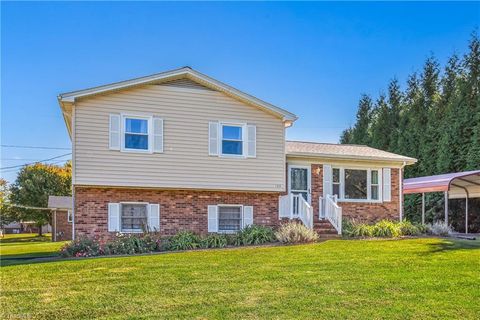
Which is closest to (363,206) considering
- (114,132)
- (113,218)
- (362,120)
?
(113,218)

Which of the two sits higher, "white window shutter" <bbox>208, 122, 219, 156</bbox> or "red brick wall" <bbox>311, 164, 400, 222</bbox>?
"white window shutter" <bbox>208, 122, 219, 156</bbox>

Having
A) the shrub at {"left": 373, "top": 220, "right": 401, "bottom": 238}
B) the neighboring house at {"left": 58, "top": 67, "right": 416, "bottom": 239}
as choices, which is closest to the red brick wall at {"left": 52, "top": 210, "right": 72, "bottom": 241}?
the neighboring house at {"left": 58, "top": 67, "right": 416, "bottom": 239}

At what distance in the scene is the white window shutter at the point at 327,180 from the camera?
55.6 ft

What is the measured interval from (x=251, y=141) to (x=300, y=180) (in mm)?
2815

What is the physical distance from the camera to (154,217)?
14555 mm

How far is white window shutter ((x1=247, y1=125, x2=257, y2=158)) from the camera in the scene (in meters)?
15.5

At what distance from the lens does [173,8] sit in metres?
13.7

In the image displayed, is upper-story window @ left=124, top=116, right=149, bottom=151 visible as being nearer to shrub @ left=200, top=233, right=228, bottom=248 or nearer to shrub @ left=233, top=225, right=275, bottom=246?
shrub @ left=200, top=233, right=228, bottom=248

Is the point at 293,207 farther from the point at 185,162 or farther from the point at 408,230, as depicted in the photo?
the point at 185,162

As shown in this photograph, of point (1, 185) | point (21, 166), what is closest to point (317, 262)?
point (21, 166)

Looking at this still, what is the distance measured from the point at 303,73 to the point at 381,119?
10.8 m

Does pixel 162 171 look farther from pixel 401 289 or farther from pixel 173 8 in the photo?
pixel 401 289

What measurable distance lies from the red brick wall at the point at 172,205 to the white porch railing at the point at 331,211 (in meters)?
1.93

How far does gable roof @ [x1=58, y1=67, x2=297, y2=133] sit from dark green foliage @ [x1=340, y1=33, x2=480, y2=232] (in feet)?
32.3
